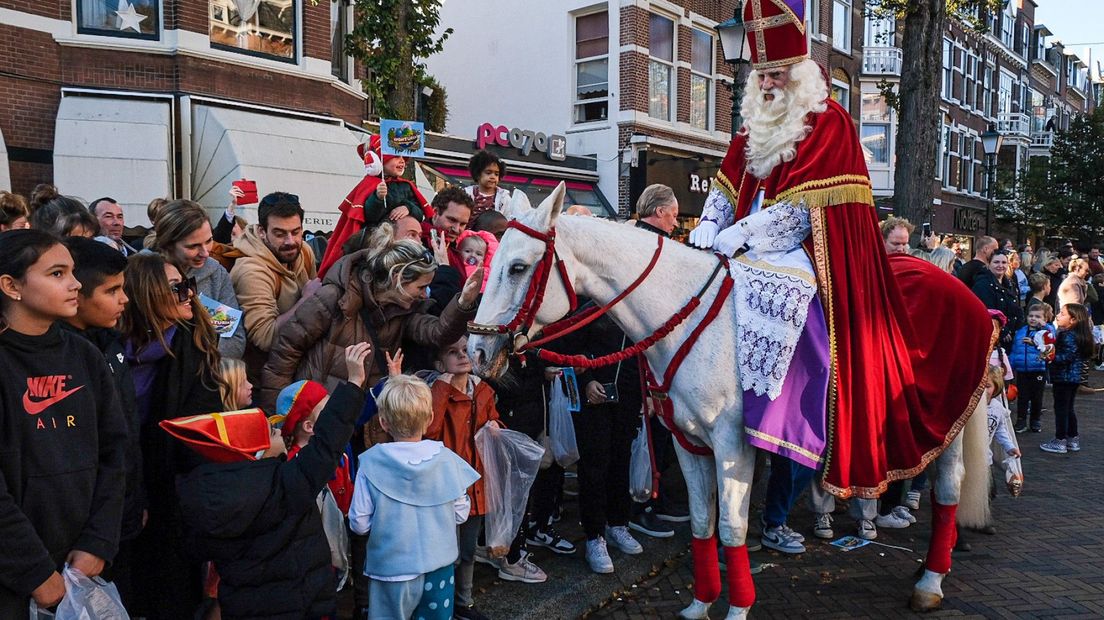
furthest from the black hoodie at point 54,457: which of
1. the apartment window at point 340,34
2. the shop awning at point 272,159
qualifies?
the apartment window at point 340,34

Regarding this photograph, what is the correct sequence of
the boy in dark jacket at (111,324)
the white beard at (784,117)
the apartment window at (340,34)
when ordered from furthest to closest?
1. the apartment window at (340,34)
2. the white beard at (784,117)
3. the boy in dark jacket at (111,324)

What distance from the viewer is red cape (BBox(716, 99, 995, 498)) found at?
338 centimetres

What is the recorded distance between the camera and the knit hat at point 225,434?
8.61ft

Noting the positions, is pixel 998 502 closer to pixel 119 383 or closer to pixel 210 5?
pixel 119 383

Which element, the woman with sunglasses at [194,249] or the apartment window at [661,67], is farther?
the apartment window at [661,67]

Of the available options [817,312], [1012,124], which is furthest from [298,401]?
[1012,124]

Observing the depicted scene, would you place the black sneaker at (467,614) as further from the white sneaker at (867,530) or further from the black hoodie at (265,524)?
the white sneaker at (867,530)

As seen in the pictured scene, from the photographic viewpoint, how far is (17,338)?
237 cm

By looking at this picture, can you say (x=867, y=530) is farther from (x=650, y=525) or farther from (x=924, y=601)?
(x=650, y=525)

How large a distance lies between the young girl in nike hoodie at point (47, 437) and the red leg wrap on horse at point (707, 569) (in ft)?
8.04

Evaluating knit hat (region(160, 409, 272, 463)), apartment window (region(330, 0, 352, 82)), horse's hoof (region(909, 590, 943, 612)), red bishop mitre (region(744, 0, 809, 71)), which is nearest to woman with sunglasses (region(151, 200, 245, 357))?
knit hat (region(160, 409, 272, 463))

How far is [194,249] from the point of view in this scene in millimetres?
3734

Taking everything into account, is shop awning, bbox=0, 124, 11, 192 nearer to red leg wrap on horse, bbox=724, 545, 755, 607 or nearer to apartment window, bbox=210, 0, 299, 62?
A: apartment window, bbox=210, 0, 299, 62

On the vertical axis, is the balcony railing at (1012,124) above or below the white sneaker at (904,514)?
above
